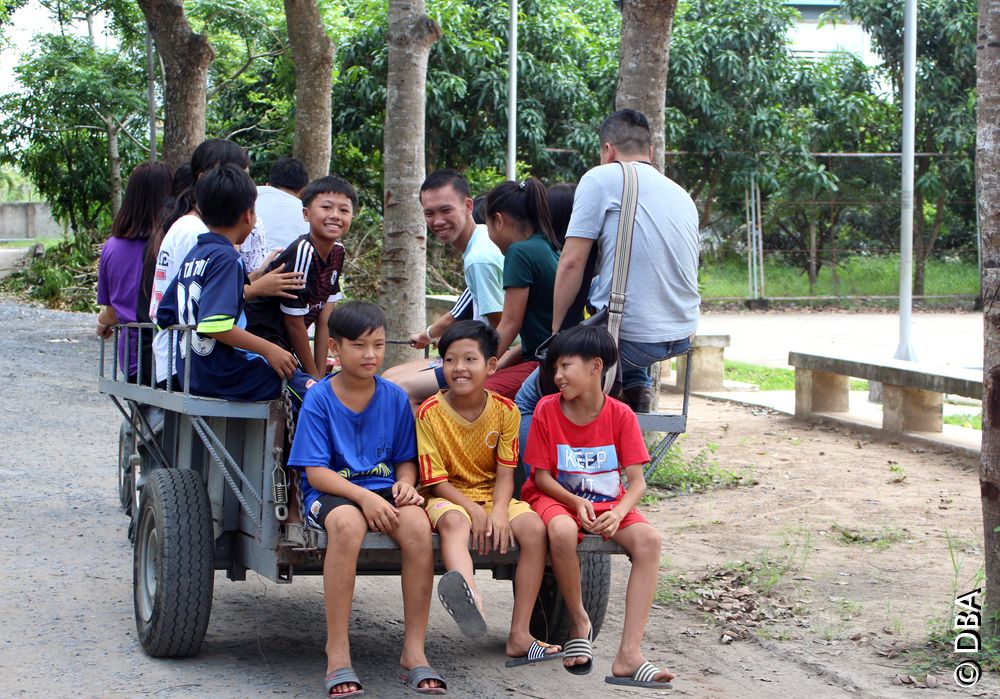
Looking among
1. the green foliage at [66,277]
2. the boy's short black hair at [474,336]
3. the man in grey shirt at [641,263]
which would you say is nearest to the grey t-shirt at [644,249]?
the man in grey shirt at [641,263]

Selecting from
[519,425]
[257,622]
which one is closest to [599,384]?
[519,425]

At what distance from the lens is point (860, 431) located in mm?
10633

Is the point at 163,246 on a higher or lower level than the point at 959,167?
lower

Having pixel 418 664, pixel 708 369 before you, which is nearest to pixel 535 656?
pixel 418 664

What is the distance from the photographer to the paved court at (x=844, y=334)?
640 inches

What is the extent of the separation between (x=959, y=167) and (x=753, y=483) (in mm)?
17531

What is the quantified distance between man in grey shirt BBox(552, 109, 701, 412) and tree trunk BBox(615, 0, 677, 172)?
12.1ft

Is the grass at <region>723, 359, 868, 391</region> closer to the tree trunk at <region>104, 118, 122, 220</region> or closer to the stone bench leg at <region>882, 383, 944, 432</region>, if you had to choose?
the stone bench leg at <region>882, 383, 944, 432</region>

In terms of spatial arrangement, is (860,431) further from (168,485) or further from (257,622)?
(168,485)

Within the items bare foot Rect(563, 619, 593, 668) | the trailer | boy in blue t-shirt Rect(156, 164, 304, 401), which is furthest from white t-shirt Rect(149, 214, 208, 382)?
bare foot Rect(563, 619, 593, 668)

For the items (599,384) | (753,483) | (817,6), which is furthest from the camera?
(817,6)

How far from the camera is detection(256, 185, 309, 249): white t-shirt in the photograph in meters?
6.30

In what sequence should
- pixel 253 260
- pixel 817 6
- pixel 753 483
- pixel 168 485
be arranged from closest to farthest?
1. pixel 168 485
2. pixel 253 260
3. pixel 753 483
4. pixel 817 6

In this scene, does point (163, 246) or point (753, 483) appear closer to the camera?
point (163, 246)
